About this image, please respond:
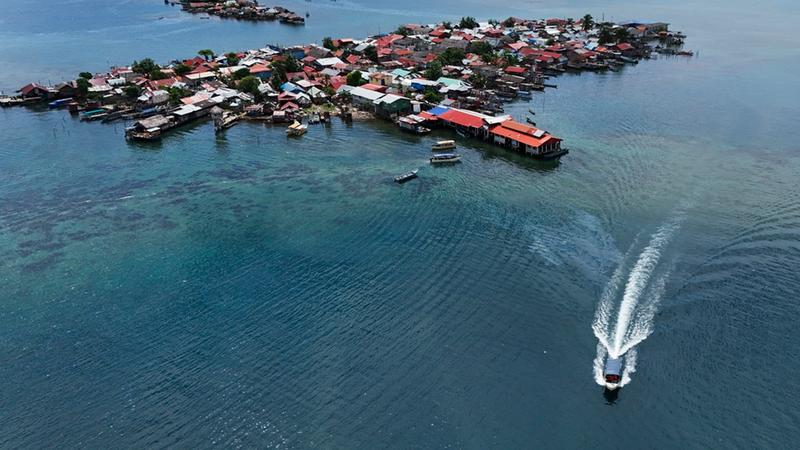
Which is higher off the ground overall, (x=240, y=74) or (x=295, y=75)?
(x=240, y=74)

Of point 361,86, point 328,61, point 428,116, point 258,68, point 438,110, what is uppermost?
point 328,61

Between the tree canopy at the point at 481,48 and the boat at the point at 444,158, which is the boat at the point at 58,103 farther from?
the tree canopy at the point at 481,48

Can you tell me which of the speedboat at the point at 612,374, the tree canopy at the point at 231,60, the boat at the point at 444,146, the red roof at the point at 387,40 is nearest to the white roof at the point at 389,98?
the boat at the point at 444,146

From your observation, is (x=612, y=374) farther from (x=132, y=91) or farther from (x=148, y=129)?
(x=132, y=91)

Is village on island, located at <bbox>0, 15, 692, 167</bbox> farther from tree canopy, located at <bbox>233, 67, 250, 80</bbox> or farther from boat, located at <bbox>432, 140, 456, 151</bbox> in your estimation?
boat, located at <bbox>432, 140, 456, 151</bbox>

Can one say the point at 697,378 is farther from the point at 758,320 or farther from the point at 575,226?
the point at 575,226

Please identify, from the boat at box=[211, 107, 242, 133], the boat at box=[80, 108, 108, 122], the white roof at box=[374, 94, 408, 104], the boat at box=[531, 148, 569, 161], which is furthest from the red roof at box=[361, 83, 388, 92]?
the boat at box=[80, 108, 108, 122]

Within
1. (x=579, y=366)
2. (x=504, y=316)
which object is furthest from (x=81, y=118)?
(x=579, y=366)

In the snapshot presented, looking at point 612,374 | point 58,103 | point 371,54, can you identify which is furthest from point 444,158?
point 58,103
